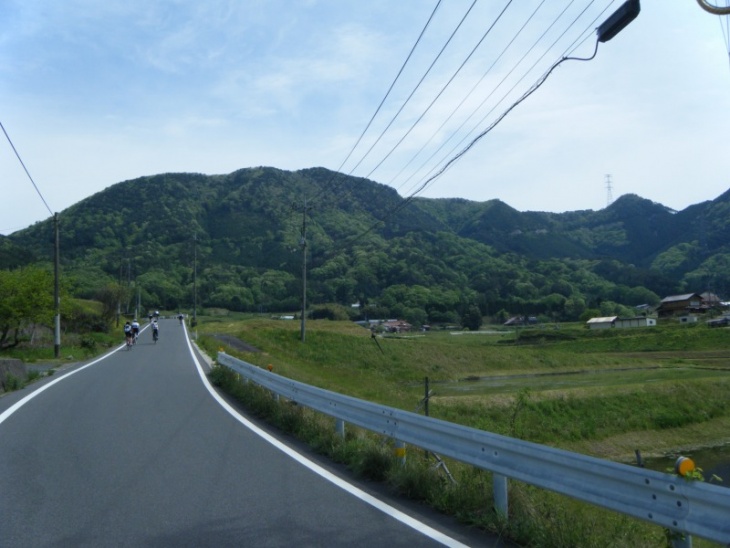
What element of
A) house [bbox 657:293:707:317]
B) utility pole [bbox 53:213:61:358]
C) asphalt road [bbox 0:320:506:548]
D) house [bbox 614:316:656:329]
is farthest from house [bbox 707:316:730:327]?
asphalt road [bbox 0:320:506:548]

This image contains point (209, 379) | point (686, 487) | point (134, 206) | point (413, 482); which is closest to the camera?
point (686, 487)

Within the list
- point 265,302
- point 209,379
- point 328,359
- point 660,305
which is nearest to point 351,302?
point 265,302

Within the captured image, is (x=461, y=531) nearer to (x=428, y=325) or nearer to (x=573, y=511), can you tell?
(x=573, y=511)

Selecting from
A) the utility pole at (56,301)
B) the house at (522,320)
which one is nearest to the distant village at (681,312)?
the house at (522,320)

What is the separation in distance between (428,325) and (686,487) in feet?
321

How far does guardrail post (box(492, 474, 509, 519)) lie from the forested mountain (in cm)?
5103

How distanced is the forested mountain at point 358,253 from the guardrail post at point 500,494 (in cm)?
5103

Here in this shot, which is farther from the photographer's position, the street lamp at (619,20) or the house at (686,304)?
the house at (686,304)

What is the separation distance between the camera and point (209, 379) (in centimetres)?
2125

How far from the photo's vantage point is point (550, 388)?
3625 centimetres

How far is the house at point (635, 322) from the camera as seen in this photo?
73750 mm

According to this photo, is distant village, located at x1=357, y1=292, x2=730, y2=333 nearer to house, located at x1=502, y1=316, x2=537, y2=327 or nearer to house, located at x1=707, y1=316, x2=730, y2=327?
house, located at x1=707, y1=316, x2=730, y2=327

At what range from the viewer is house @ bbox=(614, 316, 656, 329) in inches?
2904

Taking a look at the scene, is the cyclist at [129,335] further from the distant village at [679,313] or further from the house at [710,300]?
the house at [710,300]
